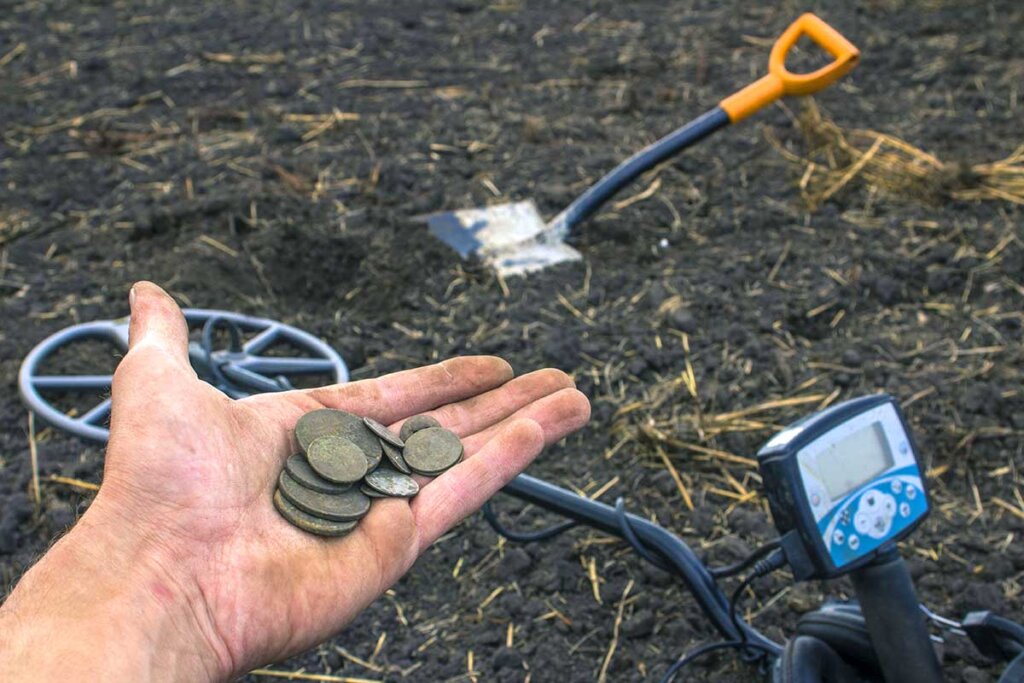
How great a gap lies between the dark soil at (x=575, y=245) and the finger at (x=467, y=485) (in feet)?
2.04

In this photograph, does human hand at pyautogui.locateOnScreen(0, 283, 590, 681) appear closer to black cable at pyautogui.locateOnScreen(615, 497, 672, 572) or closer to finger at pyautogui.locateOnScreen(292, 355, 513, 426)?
finger at pyautogui.locateOnScreen(292, 355, 513, 426)

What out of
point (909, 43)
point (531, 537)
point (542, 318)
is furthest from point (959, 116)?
point (531, 537)

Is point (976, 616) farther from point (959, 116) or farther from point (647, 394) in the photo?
point (959, 116)

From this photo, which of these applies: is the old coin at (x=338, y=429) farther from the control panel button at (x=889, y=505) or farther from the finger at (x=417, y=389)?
the control panel button at (x=889, y=505)

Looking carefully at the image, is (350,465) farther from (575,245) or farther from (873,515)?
(575,245)

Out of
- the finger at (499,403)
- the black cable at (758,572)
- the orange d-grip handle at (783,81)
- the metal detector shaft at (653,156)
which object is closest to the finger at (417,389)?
the finger at (499,403)

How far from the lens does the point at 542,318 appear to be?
11.9 feet

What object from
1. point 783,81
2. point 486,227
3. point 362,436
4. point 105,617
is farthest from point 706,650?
point 783,81

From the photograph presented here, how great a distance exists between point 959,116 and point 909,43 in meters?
0.88

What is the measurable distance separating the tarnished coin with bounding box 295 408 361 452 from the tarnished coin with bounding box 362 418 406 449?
27mm

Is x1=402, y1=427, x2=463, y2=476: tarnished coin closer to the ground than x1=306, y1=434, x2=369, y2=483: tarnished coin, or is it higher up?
closer to the ground

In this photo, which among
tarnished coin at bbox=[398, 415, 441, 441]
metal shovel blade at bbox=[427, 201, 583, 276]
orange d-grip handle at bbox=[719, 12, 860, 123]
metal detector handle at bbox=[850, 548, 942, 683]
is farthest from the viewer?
metal shovel blade at bbox=[427, 201, 583, 276]

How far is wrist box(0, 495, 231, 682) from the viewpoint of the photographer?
148cm

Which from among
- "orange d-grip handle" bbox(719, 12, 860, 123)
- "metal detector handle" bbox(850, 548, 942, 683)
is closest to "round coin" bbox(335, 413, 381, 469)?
"metal detector handle" bbox(850, 548, 942, 683)
